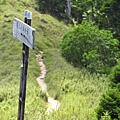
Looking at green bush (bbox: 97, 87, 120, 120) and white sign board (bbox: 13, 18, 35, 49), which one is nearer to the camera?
white sign board (bbox: 13, 18, 35, 49)

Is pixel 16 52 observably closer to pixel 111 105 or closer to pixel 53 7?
pixel 53 7

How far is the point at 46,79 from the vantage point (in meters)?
17.1

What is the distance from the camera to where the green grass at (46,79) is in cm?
875

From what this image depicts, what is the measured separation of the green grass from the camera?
8.75 metres

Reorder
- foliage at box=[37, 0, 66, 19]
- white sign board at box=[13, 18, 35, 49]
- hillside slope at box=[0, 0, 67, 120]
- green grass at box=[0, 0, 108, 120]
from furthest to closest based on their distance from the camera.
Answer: foliage at box=[37, 0, 66, 19], hillside slope at box=[0, 0, 67, 120], green grass at box=[0, 0, 108, 120], white sign board at box=[13, 18, 35, 49]

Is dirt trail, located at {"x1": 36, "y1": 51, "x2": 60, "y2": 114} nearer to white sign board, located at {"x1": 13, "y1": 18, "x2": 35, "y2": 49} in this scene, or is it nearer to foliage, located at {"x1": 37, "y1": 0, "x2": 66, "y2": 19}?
white sign board, located at {"x1": 13, "y1": 18, "x2": 35, "y2": 49}

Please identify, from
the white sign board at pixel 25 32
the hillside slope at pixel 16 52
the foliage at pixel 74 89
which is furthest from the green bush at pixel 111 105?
the white sign board at pixel 25 32

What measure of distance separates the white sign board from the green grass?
2846mm

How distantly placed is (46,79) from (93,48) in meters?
3.04

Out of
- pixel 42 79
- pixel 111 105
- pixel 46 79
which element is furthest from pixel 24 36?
pixel 42 79

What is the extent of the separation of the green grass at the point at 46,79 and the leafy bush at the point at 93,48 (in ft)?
2.58

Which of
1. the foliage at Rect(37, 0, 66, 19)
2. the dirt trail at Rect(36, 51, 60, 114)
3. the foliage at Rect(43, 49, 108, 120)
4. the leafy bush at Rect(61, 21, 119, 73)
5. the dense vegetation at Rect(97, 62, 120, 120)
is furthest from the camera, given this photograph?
the foliage at Rect(37, 0, 66, 19)

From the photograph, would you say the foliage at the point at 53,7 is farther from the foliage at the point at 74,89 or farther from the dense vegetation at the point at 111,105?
the dense vegetation at the point at 111,105

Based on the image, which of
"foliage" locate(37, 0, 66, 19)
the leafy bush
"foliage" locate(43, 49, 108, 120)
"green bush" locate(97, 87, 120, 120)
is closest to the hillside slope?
"foliage" locate(43, 49, 108, 120)
